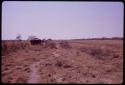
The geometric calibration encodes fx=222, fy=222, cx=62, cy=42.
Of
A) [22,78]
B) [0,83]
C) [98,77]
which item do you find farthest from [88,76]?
[0,83]

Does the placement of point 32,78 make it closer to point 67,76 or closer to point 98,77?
point 67,76

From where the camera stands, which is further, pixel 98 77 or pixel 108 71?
pixel 108 71

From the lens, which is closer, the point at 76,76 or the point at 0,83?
the point at 0,83

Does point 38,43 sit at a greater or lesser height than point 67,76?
lesser

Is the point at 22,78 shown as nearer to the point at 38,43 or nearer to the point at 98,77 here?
the point at 98,77

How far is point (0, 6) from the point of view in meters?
3.95

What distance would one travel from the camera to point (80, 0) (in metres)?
3.93

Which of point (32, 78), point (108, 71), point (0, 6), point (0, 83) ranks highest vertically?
point (0, 6)

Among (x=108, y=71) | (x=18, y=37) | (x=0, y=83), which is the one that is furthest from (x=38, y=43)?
(x=0, y=83)

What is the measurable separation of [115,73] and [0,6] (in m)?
5.94

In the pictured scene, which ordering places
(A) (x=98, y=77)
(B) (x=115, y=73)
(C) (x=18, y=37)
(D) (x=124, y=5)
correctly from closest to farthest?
(D) (x=124, y=5) < (A) (x=98, y=77) < (B) (x=115, y=73) < (C) (x=18, y=37)

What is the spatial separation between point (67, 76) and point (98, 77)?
1.07m

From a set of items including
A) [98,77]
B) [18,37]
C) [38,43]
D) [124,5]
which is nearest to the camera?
[124,5]

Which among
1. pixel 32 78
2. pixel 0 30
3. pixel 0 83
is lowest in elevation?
pixel 32 78
